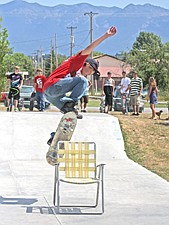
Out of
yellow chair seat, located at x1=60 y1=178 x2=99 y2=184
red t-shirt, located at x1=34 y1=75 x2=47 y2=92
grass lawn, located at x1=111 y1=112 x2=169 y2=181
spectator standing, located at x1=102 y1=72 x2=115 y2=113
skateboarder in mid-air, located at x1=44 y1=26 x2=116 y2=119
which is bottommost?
grass lawn, located at x1=111 y1=112 x2=169 y2=181

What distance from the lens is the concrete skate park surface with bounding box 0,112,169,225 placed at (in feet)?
24.9

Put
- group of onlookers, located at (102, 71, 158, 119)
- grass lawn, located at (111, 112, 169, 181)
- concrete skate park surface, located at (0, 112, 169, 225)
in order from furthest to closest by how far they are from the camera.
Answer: group of onlookers, located at (102, 71, 158, 119) → grass lawn, located at (111, 112, 169, 181) → concrete skate park surface, located at (0, 112, 169, 225)

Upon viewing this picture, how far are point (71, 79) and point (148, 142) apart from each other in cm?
695

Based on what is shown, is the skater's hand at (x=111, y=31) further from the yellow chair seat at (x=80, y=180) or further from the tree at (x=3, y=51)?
the tree at (x=3, y=51)

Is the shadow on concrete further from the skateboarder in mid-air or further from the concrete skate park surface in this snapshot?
the skateboarder in mid-air

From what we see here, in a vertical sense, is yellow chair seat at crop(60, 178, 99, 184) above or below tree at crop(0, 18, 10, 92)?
below

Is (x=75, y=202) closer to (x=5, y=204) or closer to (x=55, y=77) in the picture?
(x=5, y=204)

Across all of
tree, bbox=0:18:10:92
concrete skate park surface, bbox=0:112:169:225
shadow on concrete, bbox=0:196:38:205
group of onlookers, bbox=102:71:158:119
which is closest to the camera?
concrete skate park surface, bbox=0:112:169:225

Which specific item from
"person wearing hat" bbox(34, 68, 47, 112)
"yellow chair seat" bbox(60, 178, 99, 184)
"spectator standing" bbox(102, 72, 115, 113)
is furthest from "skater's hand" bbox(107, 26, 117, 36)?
"spectator standing" bbox(102, 72, 115, 113)

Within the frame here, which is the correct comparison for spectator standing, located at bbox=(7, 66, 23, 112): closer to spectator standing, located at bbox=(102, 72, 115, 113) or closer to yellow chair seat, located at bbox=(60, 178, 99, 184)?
spectator standing, located at bbox=(102, 72, 115, 113)

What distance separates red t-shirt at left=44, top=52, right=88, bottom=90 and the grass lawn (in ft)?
12.2

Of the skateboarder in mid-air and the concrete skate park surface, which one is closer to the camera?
the concrete skate park surface

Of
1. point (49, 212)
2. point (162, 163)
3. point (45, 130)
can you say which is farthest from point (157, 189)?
point (45, 130)

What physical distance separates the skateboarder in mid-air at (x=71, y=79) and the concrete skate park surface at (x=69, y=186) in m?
1.43
